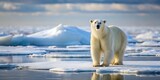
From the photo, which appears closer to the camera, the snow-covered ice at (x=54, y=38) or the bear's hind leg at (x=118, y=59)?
the bear's hind leg at (x=118, y=59)

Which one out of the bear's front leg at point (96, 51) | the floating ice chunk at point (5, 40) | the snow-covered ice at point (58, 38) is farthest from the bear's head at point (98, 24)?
the snow-covered ice at point (58, 38)

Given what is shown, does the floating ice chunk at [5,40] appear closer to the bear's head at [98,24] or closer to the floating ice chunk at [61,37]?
the floating ice chunk at [61,37]

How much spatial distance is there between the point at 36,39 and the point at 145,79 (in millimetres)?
20373

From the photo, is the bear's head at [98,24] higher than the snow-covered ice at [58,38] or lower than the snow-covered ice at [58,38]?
higher

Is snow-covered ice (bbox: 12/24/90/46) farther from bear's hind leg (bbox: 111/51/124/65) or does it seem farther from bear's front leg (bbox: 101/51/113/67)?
bear's front leg (bbox: 101/51/113/67)

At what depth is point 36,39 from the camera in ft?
94.9

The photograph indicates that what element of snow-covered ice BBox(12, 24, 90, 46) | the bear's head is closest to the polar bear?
the bear's head

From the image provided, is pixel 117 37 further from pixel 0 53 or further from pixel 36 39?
pixel 36 39

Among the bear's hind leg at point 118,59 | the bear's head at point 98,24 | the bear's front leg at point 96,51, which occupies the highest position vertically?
the bear's head at point 98,24

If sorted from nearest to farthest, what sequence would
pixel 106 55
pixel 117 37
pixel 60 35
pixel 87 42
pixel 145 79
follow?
pixel 145 79 < pixel 106 55 < pixel 117 37 < pixel 60 35 < pixel 87 42

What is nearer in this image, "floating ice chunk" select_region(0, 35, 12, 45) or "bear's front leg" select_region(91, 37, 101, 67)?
"bear's front leg" select_region(91, 37, 101, 67)

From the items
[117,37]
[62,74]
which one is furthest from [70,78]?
[117,37]

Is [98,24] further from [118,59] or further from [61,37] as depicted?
[61,37]

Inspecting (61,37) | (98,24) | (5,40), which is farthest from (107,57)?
(61,37)
